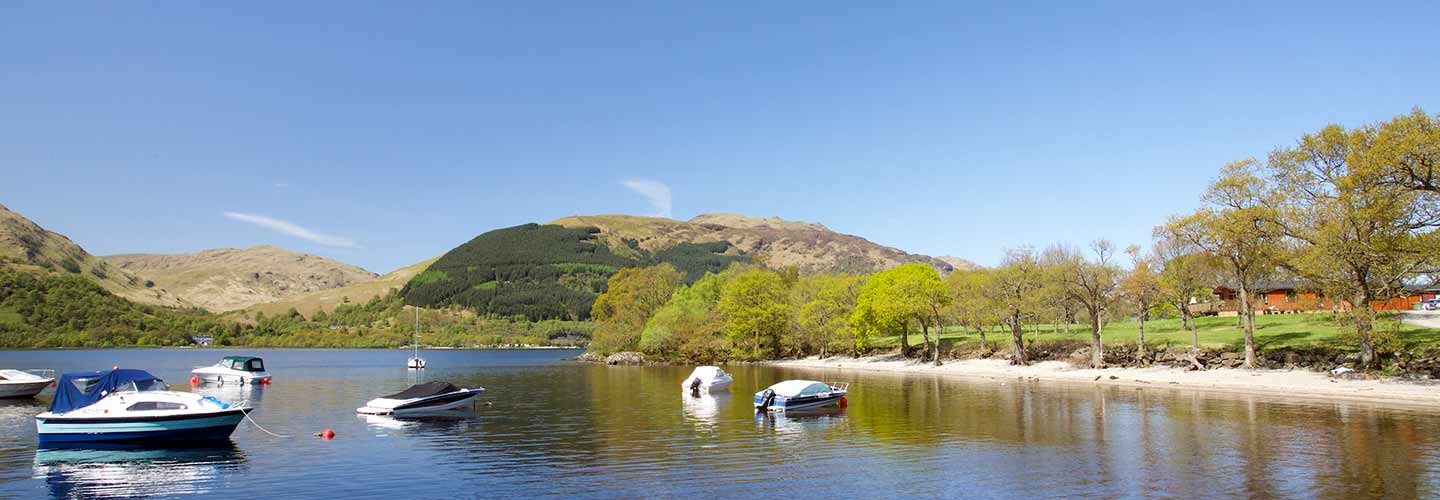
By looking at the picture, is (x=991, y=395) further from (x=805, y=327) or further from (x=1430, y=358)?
(x=805, y=327)

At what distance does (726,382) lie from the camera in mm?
63062

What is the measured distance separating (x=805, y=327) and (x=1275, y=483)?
297 ft

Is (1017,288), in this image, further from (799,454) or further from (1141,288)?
(799,454)

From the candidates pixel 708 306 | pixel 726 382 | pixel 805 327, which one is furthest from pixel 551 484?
pixel 708 306

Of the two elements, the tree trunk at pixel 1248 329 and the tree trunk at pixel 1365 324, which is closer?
the tree trunk at pixel 1365 324

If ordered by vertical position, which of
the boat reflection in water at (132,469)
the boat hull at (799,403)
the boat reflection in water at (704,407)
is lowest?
the boat reflection in water at (704,407)

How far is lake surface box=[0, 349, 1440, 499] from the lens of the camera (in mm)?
23109

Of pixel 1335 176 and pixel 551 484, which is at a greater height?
pixel 1335 176

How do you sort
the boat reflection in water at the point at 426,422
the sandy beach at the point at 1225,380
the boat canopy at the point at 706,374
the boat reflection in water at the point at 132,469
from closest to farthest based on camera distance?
the boat reflection in water at the point at 132,469 < the boat reflection in water at the point at 426,422 < the sandy beach at the point at 1225,380 < the boat canopy at the point at 706,374

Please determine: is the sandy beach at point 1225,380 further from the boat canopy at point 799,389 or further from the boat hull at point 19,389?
the boat hull at point 19,389

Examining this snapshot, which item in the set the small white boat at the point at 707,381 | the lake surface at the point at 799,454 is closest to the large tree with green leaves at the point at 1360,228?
the lake surface at the point at 799,454

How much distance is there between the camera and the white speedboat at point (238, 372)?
7694cm

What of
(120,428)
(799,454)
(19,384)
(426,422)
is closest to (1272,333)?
(799,454)

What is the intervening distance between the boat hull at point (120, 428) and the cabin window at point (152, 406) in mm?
518
